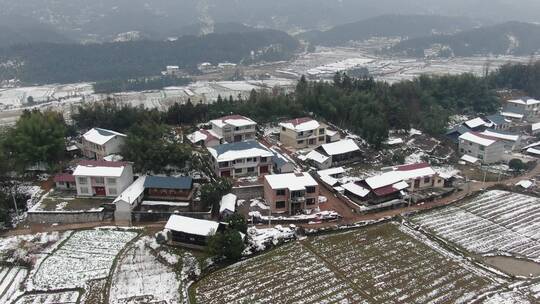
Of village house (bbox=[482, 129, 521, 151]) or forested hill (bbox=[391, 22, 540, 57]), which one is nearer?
village house (bbox=[482, 129, 521, 151])

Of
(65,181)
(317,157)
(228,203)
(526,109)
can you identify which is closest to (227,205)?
(228,203)

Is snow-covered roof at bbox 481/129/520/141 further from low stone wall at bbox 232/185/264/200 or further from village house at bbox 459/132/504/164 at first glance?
low stone wall at bbox 232/185/264/200

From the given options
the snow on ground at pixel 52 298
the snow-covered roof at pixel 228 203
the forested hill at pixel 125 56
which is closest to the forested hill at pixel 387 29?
the forested hill at pixel 125 56

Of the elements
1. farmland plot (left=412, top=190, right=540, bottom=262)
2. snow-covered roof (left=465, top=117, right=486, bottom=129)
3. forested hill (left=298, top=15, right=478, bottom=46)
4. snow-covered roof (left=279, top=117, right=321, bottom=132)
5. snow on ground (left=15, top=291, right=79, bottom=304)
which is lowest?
farmland plot (left=412, top=190, right=540, bottom=262)

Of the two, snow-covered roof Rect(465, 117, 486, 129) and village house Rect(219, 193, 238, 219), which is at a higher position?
snow-covered roof Rect(465, 117, 486, 129)

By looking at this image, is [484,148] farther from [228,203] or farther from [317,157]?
[228,203]

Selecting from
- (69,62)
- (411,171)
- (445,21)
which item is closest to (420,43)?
(445,21)

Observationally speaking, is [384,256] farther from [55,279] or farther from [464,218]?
[55,279]

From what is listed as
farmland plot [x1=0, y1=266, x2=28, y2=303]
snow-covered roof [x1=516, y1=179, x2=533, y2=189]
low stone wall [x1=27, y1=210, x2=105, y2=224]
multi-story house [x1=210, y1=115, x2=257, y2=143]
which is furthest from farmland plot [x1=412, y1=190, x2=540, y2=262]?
farmland plot [x1=0, y1=266, x2=28, y2=303]
